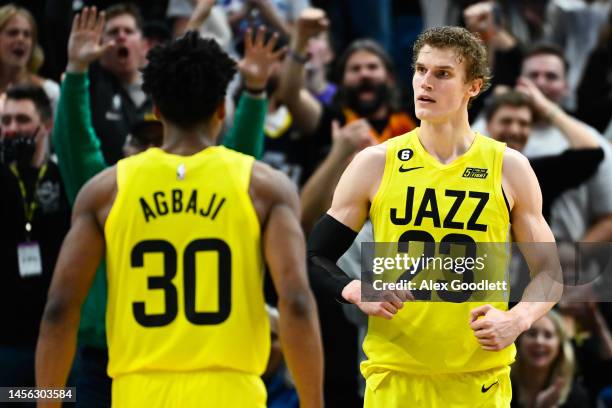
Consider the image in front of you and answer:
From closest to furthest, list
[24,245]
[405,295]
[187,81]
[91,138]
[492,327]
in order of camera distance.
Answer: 1. [187,81]
2. [492,327]
3. [405,295]
4. [91,138]
5. [24,245]

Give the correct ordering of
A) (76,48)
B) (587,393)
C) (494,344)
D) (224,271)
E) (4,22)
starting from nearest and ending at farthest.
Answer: (224,271)
(494,344)
(76,48)
(587,393)
(4,22)

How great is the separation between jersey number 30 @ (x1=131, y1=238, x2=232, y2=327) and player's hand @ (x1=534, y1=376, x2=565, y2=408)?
3.92m

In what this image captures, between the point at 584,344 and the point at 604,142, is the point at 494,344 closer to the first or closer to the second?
the point at 584,344

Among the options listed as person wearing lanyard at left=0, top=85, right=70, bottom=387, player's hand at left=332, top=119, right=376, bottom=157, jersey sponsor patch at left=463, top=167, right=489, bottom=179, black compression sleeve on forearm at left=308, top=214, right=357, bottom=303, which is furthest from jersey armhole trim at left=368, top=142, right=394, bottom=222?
person wearing lanyard at left=0, top=85, right=70, bottom=387

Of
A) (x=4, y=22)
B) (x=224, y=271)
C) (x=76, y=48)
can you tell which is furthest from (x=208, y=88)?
(x=4, y=22)

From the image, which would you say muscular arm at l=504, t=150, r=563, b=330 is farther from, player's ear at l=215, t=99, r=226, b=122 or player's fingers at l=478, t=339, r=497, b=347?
player's ear at l=215, t=99, r=226, b=122

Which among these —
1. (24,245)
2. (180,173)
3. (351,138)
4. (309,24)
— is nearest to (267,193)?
(180,173)

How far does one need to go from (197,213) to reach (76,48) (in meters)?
2.89

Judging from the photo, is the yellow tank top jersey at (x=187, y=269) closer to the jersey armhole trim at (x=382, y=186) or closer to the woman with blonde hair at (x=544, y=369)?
the jersey armhole trim at (x=382, y=186)

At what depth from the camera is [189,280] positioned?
197 inches

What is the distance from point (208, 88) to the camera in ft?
17.2

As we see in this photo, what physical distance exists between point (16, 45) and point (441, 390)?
16.3ft

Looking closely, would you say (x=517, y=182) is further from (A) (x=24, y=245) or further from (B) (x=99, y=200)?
(A) (x=24, y=245)

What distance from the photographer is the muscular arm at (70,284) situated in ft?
16.6
